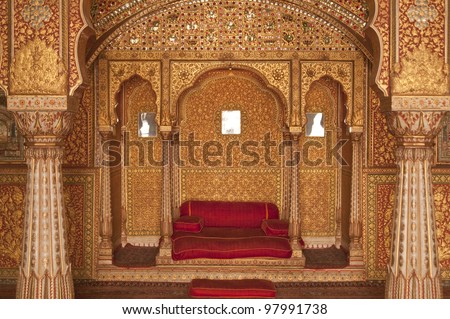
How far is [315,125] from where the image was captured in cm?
768

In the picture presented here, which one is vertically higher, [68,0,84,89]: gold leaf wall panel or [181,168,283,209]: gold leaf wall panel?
[68,0,84,89]: gold leaf wall panel

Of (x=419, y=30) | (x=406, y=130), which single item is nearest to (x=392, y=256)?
(x=406, y=130)

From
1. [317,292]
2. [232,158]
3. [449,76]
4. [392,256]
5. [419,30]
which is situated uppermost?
[419,30]

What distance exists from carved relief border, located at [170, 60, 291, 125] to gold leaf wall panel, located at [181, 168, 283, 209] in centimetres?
144

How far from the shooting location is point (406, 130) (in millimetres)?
4785

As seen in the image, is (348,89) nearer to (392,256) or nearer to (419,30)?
(419,30)

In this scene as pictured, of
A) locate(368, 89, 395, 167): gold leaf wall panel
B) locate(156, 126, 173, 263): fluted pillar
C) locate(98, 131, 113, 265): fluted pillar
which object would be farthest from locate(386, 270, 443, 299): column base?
locate(98, 131, 113, 265): fluted pillar

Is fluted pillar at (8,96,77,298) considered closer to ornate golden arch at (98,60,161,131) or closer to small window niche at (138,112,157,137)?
ornate golden arch at (98,60,161,131)

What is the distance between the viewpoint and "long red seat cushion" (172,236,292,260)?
→ 646cm

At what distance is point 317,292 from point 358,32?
10.1 feet

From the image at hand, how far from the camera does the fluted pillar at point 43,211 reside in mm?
4766

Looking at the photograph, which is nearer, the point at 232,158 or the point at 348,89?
the point at 348,89

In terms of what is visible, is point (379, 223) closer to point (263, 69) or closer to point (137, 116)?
point (263, 69)

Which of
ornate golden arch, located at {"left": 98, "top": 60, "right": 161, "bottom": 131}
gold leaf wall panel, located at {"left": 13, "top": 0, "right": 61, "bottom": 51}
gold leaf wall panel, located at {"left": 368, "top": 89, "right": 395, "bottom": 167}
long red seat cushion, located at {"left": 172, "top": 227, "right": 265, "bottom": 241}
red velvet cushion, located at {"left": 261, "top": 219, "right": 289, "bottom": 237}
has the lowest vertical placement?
long red seat cushion, located at {"left": 172, "top": 227, "right": 265, "bottom": 241}
